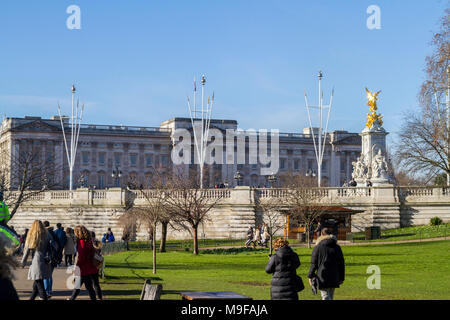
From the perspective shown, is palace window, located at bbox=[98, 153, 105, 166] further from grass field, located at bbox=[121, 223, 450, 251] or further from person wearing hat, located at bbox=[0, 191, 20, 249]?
person wearing hat, located at bbox=[0, 191, 20, 249]

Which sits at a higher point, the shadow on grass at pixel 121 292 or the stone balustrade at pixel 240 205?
the stone balustrade at pixel 240 205

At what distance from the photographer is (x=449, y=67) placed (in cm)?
3731

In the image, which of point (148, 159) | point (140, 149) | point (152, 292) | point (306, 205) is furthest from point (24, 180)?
point (148, 159)

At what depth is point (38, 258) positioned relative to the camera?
661 inches

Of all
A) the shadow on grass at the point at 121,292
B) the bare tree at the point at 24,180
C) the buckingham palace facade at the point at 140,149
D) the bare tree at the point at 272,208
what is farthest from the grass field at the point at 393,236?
the buckingham palace facade at the point at 140,149

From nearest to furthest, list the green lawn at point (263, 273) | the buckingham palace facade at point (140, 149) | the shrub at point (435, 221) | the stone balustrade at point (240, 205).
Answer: the green lawn at point (263, 273)
the shrub at point (435, 221)
the stone balustrade at point (240, 205)
the buckingham palace facade at point (140, 149)

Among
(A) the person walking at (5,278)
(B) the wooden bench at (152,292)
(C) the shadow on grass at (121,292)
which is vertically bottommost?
(C) the shadow on grass at (121,292)

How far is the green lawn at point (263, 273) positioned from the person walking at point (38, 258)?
2.97 metres

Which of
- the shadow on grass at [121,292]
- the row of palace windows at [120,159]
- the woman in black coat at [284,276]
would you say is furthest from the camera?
the row of palace windows at [120,159]

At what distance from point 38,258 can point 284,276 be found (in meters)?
6.09

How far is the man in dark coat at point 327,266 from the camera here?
47.3 feet

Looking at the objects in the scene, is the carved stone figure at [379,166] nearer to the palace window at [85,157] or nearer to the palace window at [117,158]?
the palace window at [85,157]

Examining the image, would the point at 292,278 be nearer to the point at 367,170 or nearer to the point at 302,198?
the point at 302,198
